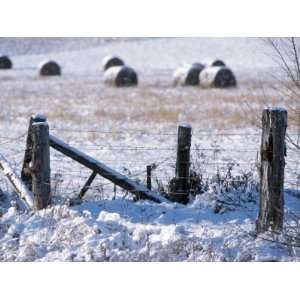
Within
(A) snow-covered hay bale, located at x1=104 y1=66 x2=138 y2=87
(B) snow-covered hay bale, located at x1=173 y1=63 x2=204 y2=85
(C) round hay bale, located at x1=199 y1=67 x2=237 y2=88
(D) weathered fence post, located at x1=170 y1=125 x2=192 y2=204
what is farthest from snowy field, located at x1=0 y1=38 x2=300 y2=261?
(B) snow-covered hay bale, located at x1=173 y1=63 x2=204 y2=85

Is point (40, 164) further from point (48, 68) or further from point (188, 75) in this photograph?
point (48, 68)

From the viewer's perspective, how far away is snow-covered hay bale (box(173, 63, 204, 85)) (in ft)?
95.5

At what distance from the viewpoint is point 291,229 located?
5.81 meters

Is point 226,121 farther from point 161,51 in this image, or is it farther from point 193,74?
point 161,51

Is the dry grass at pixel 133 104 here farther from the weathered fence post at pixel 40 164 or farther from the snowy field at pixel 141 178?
the weathered fence post at pixel 40 164

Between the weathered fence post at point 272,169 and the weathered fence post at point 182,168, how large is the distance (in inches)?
53.1

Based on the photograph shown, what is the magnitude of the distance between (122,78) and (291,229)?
76.6 ft

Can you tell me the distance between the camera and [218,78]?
87.8 feet

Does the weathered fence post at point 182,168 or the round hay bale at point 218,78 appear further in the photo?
the round hay bale at point 218,78

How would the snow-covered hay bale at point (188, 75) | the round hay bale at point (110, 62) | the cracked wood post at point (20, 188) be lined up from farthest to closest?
the round hay bale at point (110, 62), the snow-covered hay bale at point (188, 75), the cracked wood post at point (20, 188)

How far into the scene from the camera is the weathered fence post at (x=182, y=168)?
6840 mm

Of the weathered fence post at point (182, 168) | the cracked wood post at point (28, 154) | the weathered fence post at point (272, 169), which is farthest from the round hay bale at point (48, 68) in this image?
the weathered fence post at point (272, 169)

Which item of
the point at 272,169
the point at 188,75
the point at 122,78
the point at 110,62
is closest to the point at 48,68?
the point at 110,62
